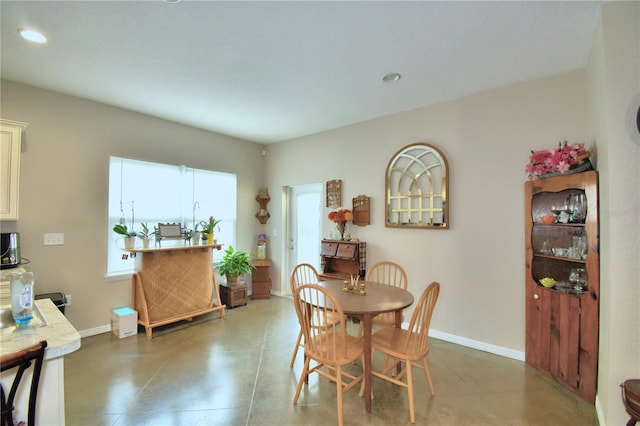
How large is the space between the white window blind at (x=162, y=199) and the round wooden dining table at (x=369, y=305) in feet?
9.00

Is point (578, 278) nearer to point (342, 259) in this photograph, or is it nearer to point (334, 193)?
point (342, 259)

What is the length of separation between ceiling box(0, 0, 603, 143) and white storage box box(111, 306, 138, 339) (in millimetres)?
2503

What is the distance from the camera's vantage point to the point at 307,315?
7.45 feet

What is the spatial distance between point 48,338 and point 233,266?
10.6 ft

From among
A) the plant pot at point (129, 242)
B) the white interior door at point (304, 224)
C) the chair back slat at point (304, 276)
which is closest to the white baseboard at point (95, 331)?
the plant pot at point (129, 242)

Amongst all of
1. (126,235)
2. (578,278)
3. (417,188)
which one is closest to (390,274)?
(417,188)

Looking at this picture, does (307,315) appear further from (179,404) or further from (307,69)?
(307,69)

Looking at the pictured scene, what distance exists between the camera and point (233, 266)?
4.52 meters

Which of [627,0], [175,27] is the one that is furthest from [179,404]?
[627,0]

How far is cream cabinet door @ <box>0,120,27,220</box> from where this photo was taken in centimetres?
265

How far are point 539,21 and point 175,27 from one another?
2566 millimetres

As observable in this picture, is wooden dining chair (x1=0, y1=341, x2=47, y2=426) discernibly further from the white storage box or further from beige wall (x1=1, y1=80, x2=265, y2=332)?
beige wall (x1=1, y1=80, x2=265, y2=332)

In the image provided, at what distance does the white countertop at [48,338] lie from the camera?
3.93ft

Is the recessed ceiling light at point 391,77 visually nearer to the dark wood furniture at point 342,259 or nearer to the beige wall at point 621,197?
the beige wall at point 621,197
